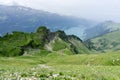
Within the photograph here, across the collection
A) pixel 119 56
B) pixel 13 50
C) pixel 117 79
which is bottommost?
pixel 117 79

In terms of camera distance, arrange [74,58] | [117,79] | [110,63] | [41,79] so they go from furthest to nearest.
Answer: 1. [74,58]
2. [110,63]
3. [117,79]
4. [41,79]

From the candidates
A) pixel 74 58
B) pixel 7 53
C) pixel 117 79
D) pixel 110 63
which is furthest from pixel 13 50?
pixel 117 79

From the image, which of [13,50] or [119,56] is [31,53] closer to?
[13,50]

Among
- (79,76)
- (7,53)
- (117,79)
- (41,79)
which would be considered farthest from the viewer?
(7,53)

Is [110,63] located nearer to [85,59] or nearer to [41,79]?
[85,59]

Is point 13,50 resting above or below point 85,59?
above

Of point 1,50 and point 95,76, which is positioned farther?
point 1,50

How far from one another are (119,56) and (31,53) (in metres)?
108

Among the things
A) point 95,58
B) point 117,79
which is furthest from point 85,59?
point 117,79

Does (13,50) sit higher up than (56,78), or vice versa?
(13,50)

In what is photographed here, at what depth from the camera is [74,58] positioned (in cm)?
11862

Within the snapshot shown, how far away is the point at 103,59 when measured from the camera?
98.0 metres

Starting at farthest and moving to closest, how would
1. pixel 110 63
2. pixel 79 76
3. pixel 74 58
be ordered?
pixel 74 58
pixel 110 63
pixel 79 76

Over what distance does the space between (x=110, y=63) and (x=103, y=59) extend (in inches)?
231
